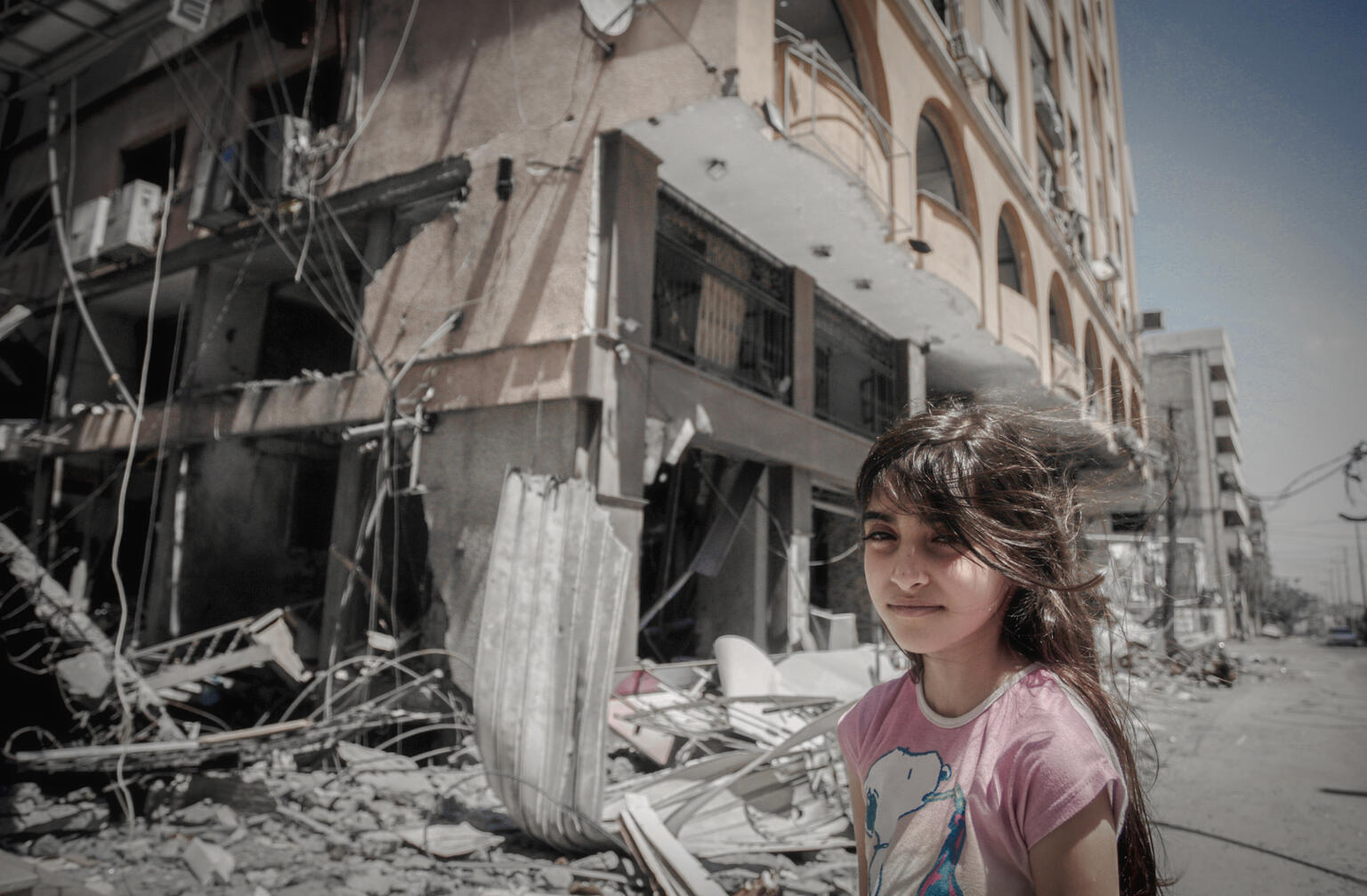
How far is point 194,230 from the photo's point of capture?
35.6 feet

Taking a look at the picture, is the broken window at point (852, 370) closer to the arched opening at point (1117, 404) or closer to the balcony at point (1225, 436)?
the arched opening at point (1117, 404)

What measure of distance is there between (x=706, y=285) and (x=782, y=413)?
181 centimetres

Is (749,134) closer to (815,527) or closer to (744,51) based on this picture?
(744,51)

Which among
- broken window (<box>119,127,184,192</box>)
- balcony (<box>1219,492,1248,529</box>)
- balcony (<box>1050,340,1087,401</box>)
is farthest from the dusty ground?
balcony (<box>1219,492,1248,529</box>)

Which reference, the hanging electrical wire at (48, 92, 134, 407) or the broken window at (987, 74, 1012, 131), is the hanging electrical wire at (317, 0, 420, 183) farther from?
the broken window at (987, 74, 1012, 131)

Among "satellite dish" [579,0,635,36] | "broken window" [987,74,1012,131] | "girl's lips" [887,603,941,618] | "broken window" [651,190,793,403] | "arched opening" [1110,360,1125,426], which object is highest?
"broken window" [987,74,1012,131]

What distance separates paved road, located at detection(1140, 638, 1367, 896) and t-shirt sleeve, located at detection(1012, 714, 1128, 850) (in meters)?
2.31

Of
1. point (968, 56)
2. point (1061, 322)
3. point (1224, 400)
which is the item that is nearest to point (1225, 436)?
point (1224, 400)

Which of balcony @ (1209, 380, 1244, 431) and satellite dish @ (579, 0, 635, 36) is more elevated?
balcony @ (1209, 380, 1244, 431)

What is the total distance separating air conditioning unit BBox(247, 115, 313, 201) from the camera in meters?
9.29

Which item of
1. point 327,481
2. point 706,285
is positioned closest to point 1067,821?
point 706,285

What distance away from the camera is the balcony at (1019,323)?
1184cm

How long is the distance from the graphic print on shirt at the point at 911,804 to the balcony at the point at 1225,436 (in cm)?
5539

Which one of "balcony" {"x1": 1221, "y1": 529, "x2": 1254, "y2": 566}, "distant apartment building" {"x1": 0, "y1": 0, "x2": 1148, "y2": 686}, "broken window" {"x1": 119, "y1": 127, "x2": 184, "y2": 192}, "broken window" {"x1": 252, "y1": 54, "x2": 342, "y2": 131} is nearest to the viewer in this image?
"distant apartment building" {"x1": 0, "y1": 0, "x2": 1148, "y2": 686}
